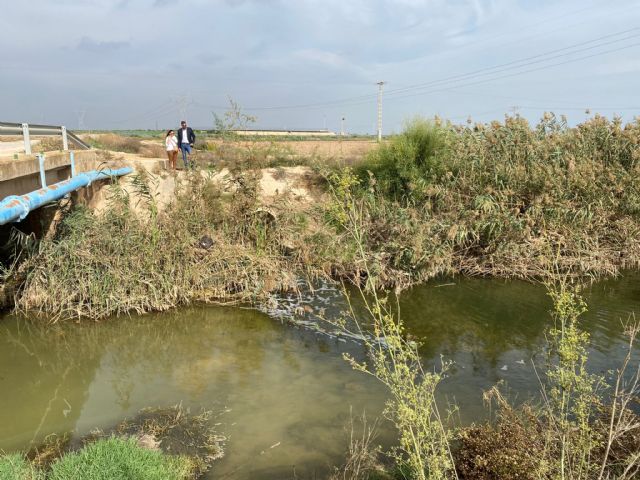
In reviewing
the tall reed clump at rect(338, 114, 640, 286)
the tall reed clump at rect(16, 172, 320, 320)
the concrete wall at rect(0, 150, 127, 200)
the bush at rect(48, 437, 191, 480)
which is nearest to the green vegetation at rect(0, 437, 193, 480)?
the bush at rect(48, 437, 191, 480)

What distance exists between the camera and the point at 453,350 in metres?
8.00

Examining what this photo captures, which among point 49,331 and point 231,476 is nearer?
point 231,476

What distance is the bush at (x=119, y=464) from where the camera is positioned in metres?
4.20

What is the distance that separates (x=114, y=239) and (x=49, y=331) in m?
2.02

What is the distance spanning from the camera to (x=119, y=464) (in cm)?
432

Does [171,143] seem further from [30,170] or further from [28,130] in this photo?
[30,170]

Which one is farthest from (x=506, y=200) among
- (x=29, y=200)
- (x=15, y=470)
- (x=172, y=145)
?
(x=15, y=470)

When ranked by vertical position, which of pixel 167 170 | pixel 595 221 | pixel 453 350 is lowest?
pixel 453 350

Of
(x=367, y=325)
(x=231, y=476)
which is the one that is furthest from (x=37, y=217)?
(x=231, y=476)

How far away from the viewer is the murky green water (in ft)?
18.6

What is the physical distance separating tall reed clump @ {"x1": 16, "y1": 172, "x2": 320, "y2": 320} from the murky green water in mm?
444

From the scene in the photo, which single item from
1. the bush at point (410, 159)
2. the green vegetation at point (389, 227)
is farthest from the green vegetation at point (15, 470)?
the bush at point (410, 159)

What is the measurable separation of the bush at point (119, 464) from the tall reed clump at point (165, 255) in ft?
15.6

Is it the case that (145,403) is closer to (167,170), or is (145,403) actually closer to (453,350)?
(453,350)
